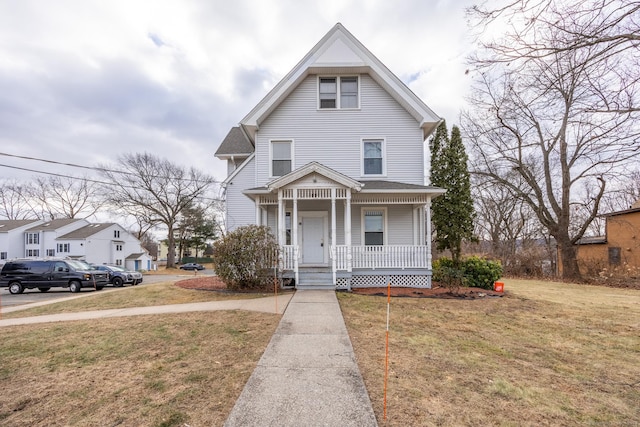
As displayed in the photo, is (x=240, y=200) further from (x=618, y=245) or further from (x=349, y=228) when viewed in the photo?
(x=618, y=245)

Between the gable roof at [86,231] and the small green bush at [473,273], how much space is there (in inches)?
1743

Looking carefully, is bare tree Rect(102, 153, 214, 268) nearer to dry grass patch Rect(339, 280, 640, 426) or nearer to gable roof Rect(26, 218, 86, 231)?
gable roof Rect(26, 218, 86, 231)

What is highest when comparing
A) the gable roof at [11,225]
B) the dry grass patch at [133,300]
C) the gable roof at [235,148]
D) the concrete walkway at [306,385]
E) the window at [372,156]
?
the gable roof at [235,148]

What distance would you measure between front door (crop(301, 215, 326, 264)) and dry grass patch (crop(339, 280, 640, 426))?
179 inches

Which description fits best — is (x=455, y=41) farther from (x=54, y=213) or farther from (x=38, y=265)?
(x=54, y=213)

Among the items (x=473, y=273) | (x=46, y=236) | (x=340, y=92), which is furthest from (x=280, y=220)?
(x=46, y=236)

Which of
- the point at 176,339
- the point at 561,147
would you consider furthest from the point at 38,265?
the point at 561,147

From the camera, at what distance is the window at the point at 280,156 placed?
13.3 m

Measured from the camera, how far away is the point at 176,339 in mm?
5820

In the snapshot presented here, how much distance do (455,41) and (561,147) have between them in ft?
58.5

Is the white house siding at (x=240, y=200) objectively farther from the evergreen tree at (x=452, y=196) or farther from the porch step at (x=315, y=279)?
the evergreen tree at (x=452, y=196)

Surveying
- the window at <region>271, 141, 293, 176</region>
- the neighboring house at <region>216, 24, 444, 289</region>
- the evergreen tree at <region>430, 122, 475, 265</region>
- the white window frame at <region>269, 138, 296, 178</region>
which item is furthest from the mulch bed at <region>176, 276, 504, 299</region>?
the window at <region>271, 141, 293, 176</region>

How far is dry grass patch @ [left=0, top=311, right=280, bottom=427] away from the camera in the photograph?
336 cm

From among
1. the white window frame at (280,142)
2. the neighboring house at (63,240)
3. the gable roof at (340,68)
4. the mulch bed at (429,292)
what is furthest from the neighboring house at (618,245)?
the neighboring house at (63,240)
